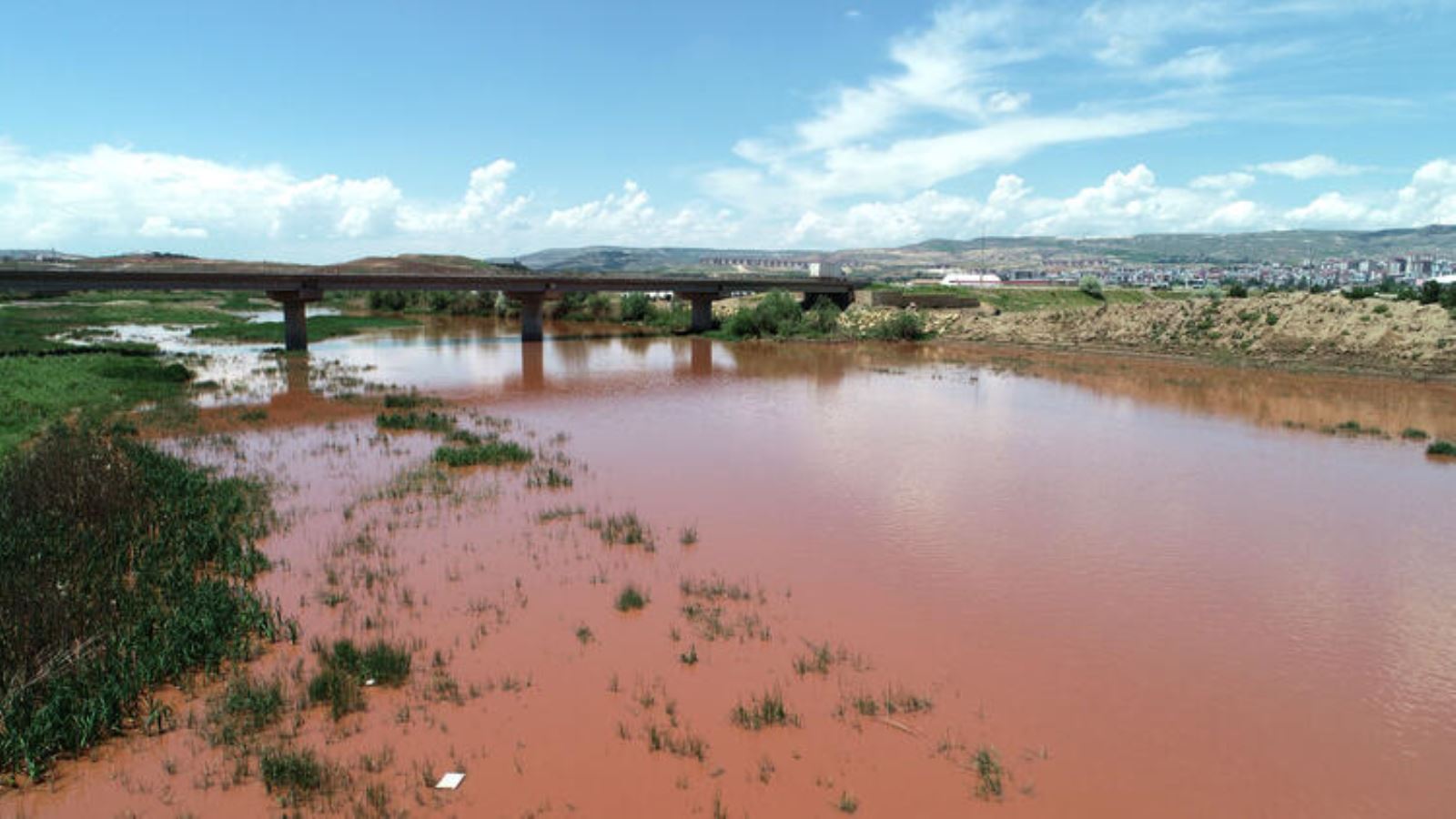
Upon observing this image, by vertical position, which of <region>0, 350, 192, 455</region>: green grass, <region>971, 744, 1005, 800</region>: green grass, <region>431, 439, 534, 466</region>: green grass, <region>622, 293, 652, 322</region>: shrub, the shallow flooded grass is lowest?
<region>971, 744, 1005, 800</region>: green grass

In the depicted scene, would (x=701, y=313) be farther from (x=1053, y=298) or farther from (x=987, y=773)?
(x=987, y=773)

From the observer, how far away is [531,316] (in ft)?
243

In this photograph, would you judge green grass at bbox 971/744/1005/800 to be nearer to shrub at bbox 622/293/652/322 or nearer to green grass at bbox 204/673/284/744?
green grass at bbox 204/673/284/744

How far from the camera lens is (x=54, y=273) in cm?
5159

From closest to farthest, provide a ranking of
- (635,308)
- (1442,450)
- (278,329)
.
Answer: (1442,450) → (278,329) → (635,308)

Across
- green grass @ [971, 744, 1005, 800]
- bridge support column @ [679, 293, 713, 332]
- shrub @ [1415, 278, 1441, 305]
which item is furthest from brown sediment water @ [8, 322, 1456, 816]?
bridge support column @ [679, 293, 713, 332]

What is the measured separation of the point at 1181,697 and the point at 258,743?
41.7 ft

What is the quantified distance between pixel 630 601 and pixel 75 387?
120 feet

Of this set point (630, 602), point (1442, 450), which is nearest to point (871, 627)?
point (630, 602)

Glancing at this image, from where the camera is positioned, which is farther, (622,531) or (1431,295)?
(1431,295)

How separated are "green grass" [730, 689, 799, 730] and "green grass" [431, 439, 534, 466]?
16.6 m

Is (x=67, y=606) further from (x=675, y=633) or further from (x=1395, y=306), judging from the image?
(x=1395, y=306)

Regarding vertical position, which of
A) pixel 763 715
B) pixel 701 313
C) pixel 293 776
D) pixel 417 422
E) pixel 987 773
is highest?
pixel 701 313

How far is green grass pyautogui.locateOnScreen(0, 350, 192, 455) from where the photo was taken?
92.6 feet
